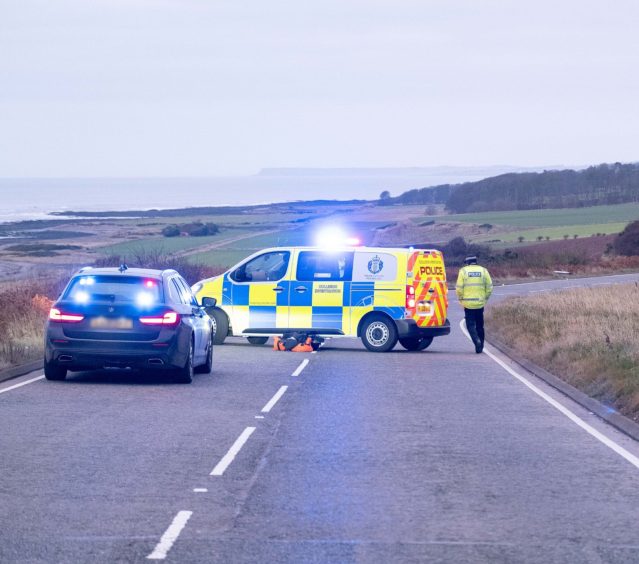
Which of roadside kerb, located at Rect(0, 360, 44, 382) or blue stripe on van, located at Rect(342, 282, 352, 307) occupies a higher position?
blue stripe on van, located at Rect(342, 282, 352, 307)

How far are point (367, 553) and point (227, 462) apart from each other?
3248 millimetres

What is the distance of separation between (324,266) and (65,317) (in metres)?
8.22

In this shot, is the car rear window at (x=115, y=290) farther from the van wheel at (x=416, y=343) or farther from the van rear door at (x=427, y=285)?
the van wheel at (x=416, y=343)

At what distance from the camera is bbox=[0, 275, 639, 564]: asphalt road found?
744 centimetres

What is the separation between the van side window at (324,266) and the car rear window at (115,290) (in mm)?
7274

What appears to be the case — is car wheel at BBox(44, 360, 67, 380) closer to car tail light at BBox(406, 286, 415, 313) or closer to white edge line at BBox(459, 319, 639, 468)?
white edge line at BBox(459, 319, 639, 468)

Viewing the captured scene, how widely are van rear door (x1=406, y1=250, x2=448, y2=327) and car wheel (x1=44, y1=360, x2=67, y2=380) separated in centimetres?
845

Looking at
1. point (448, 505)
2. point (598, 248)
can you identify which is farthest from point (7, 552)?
point (598, 248)

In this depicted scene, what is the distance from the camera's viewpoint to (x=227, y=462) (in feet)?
33.8

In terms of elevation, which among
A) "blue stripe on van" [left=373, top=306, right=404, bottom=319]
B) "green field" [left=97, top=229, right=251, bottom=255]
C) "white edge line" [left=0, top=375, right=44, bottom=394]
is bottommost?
"green field" [left=97, top=229, right=251, bottom=255]

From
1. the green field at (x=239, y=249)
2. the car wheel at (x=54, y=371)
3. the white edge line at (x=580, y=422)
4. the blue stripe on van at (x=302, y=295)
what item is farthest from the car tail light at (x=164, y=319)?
the green field at (x=239, y=249)

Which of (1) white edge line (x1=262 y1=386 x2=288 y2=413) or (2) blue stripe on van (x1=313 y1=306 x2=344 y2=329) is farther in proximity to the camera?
(2) blue stripe on van (x1=313 y1=306 x2=344 y2=329)

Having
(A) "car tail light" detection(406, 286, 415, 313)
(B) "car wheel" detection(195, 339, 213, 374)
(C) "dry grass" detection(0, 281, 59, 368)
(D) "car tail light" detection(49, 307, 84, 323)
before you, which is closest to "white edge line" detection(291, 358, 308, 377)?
(B) "car wheel" detection(195, 339, 213, 374)

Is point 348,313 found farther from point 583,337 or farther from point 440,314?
point 583,337
